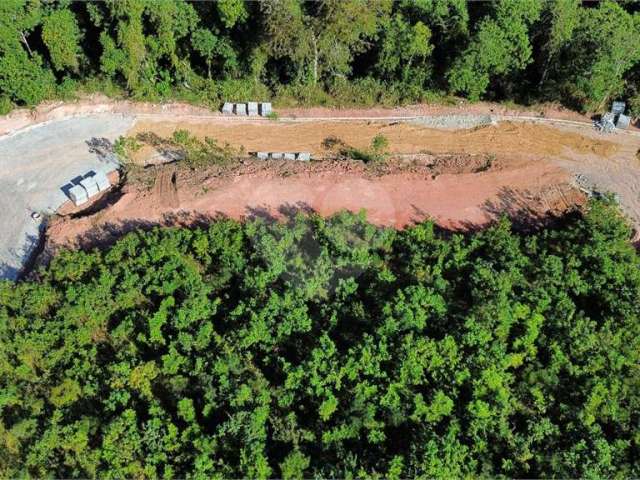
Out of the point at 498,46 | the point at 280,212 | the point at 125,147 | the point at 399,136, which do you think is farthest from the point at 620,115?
the point at 125,147

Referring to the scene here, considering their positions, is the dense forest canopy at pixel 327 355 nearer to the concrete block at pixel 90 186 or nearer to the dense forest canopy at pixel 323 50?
the concrete block at pixel 90 186

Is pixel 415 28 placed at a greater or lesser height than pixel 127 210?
greater

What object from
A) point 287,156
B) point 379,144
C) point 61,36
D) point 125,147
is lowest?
point 287,156

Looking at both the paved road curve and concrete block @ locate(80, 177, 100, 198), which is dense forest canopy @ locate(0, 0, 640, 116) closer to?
the paved road curve

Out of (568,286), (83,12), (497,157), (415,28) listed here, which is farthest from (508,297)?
(83,12)

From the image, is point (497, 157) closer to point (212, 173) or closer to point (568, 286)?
point (568, 286)

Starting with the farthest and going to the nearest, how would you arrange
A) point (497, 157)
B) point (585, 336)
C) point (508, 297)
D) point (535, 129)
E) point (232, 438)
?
point (535, 129) → point (497, 157) → point (508, 297) → point (585, 336) → point (232, 438)

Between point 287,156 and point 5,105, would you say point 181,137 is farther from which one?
point 5,105
